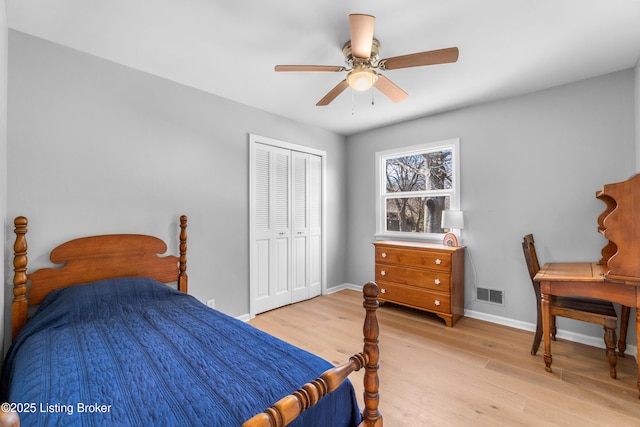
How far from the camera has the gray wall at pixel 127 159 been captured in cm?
203

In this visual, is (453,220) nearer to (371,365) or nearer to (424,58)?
(424,58)

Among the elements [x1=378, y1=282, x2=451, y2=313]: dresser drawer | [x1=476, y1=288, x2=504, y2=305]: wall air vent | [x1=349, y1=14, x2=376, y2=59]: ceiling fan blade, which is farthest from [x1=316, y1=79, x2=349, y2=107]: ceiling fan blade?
[x1=476, y1=288, x2=504, y2=305]: wall air vent

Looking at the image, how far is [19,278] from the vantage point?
1.88 metres

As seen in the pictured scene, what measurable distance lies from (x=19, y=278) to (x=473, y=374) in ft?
10.9

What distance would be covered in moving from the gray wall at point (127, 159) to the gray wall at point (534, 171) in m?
2.50

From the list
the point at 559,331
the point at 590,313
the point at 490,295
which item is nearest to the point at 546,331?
the point at 590,313

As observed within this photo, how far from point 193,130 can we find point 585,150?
3.84 meters

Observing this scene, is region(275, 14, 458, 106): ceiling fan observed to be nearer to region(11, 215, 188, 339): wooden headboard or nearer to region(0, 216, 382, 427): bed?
region(0, 216, 382, 427): bed

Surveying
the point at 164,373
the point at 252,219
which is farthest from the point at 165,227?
the point at 164,373

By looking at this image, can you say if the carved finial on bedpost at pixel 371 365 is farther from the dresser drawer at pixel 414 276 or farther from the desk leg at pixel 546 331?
the dresser drawer at pixel 414 276

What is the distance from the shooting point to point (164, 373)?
1149 millimetres

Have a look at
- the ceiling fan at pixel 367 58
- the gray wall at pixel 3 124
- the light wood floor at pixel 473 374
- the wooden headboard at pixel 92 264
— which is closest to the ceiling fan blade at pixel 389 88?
the ceiling fan at pixel 367 58

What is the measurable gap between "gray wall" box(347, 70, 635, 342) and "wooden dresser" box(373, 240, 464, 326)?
358 mm

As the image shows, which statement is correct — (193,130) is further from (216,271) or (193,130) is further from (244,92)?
(216,271)
